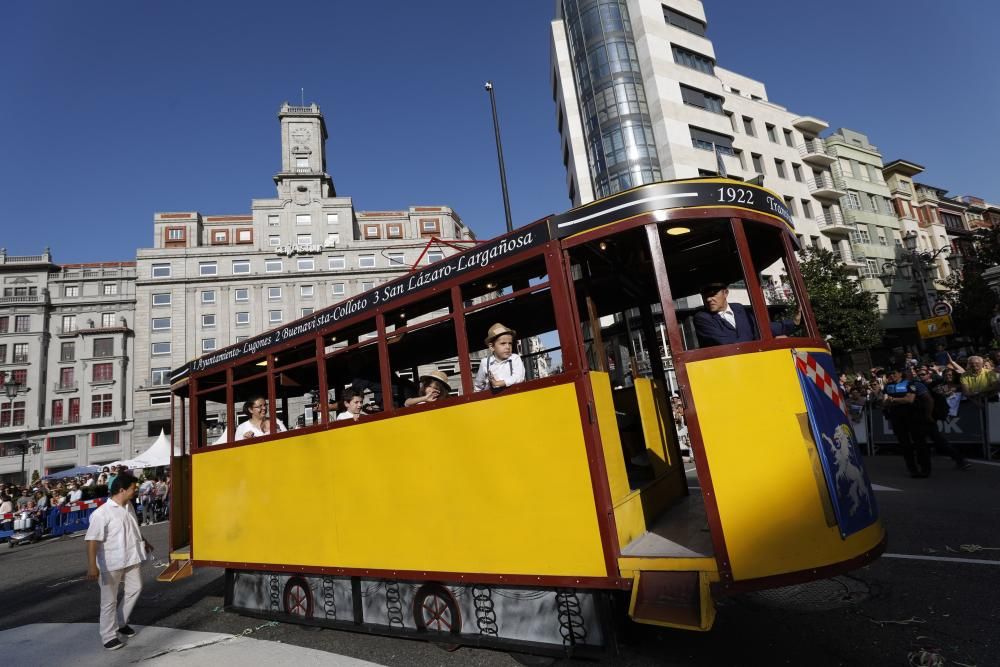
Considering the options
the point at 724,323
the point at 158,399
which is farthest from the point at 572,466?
the point at 158,399

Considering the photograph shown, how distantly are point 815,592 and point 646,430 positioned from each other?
6.79 ft

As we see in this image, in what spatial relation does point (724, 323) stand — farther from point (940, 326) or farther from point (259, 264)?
point (259, 264)

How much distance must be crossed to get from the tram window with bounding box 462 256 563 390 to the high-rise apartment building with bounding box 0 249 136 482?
55172 millimetres

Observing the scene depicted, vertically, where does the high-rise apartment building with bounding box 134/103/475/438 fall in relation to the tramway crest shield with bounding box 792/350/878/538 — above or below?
above

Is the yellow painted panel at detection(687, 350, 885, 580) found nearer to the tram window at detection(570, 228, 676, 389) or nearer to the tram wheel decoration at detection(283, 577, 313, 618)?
the tram window at detection(570, 228, 676, 389)

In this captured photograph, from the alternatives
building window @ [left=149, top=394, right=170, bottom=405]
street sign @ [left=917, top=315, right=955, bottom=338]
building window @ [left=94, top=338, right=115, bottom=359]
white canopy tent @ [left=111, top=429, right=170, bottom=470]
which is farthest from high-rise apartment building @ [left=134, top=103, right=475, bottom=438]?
street sign @ [left=917, top=315, right=955, bottom=338]

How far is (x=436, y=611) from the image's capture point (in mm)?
4484

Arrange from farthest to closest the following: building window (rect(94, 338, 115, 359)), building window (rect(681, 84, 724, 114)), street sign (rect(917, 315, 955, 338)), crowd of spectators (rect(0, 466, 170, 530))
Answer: building window (rect(94, 338, 115, 359)) → building window (rect(681, 84, 724, 114)) → street sign (rect(917, 315, 955, 338)) → crowd of spectators (rect(0, 466, 170, 530))

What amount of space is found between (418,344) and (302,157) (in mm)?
60415

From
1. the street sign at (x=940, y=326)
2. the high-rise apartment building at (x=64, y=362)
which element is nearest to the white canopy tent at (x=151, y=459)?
the street sign at (x=940, y=326)

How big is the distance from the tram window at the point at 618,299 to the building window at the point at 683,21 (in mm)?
37880

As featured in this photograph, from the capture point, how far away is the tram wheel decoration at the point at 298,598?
549 cm

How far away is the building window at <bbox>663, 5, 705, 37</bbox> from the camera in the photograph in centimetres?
3569

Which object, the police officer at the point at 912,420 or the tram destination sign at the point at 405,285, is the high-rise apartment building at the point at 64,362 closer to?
the tram destination sign at the point at 405,285
